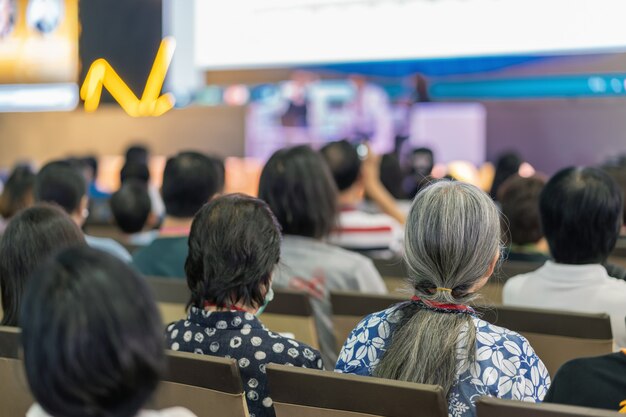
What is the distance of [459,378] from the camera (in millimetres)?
1896

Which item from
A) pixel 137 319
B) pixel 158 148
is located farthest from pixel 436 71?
pixel 137 319

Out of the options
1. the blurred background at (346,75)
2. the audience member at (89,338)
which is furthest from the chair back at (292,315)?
the blurred background at (346,75)

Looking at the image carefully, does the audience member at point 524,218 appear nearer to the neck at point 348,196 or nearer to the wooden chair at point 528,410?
the neck at point 348,196

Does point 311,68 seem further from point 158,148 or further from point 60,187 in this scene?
point 60,187

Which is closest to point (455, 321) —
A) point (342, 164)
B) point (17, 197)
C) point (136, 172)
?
point (342, 164)

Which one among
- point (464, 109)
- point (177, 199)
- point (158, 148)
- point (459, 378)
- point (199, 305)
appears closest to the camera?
point (459, 378)

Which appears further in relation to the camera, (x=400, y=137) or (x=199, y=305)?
(x=400, y=137)

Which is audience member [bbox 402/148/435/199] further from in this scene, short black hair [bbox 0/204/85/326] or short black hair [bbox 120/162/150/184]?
short black hair [bbox 0/204/85/326]

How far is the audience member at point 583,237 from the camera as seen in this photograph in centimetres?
272

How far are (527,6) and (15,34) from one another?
6589mm

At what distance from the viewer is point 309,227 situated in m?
3.25

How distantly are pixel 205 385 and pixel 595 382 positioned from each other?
0.80 meters

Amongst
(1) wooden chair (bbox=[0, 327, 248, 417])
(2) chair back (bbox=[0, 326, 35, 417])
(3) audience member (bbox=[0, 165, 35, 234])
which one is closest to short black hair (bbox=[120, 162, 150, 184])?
(3) audience member (bbox=[0, 165, 35, 234])

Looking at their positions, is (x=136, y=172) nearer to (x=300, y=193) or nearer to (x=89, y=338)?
(x=300, y=193)
